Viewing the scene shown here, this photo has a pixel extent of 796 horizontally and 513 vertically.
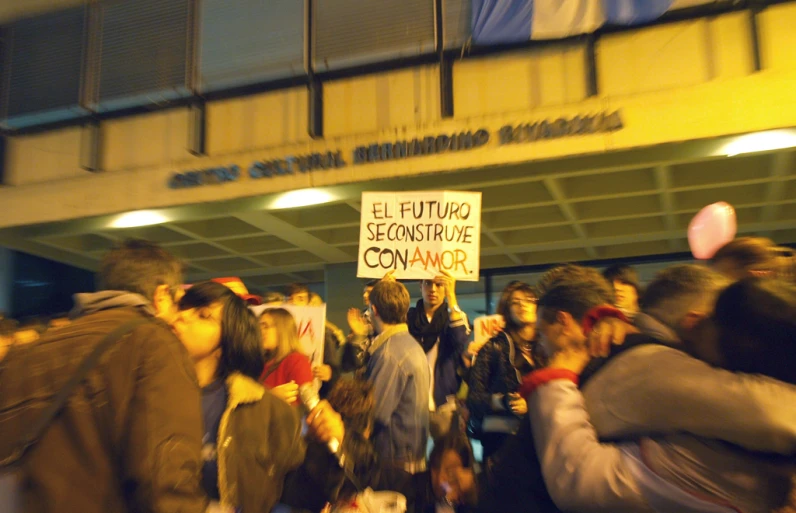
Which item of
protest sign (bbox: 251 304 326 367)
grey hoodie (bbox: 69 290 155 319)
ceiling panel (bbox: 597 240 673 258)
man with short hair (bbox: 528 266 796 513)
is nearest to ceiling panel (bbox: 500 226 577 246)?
ceiling panel (bbox: 597 240 673 258)

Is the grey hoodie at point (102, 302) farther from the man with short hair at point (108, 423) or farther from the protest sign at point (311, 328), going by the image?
the protest sign at point (311, 328)

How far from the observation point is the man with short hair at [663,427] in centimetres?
154

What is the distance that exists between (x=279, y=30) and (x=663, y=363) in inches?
318

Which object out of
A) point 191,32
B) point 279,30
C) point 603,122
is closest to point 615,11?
point 603,122

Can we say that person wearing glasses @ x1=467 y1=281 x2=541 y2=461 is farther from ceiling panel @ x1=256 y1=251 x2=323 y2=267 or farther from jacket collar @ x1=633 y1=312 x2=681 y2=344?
ceiling panel @ x1=256 y1=251 x2=323 y2=267

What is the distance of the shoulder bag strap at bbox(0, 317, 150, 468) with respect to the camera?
1.81 m

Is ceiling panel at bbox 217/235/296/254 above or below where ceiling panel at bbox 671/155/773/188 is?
below

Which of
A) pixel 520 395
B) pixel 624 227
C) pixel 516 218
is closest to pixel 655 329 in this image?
pixel 520 395

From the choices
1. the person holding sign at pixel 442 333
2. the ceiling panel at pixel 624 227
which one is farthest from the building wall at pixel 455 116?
the person holding sign at pixel 442 333

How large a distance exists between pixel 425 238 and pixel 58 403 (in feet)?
10.9

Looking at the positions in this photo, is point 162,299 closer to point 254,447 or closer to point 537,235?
point 254,447

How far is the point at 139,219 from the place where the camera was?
8898mm

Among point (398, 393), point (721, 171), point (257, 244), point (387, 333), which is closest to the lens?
point (398, 393)

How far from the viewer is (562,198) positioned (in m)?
8.10
